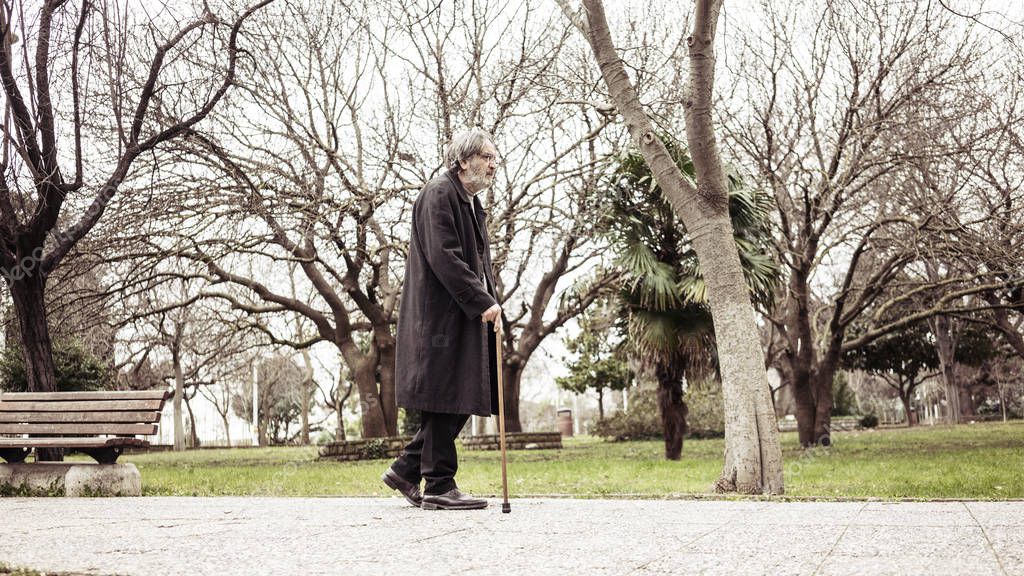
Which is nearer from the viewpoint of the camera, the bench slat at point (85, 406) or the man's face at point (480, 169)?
the man's face at point (480, 169)

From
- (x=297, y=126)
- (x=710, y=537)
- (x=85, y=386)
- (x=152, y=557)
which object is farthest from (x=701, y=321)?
(x=85, y=386)

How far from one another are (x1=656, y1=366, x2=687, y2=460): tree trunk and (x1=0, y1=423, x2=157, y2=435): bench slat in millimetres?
8809

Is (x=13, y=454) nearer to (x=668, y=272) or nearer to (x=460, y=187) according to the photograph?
(x=460, y=187)

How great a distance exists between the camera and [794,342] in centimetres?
1675

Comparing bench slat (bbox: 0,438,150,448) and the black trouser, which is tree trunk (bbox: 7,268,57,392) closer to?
bench slat (bbox: 0,438,150,448)

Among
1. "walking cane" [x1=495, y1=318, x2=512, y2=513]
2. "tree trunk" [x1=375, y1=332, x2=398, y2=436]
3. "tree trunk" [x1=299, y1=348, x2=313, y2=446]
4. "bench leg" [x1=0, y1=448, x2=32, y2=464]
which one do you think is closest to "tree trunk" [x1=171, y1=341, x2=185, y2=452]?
"tree trunk" [x1=299, y1=348, x2=313, y2=446]

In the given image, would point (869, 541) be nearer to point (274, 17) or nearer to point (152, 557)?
point (152, 557)

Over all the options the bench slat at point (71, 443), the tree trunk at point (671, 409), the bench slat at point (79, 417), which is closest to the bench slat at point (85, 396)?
the bench slat at point (79, 417)

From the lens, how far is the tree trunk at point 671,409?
1392 cm

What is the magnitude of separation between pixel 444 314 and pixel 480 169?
85cm

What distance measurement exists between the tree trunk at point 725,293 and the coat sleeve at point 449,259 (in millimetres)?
3540

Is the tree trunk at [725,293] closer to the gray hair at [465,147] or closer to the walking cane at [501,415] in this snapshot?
the gray hair at [465,147]

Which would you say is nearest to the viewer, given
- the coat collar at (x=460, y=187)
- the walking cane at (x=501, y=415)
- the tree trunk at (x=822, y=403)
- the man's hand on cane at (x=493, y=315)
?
the walking cane at (x=501, y=415)

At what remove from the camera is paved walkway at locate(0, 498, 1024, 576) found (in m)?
2.69
